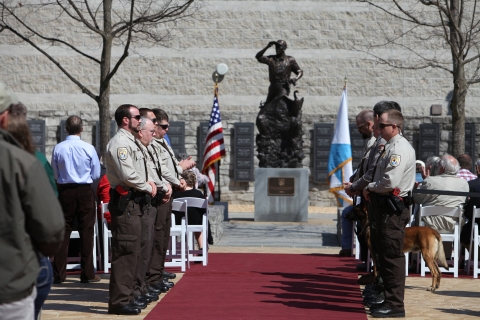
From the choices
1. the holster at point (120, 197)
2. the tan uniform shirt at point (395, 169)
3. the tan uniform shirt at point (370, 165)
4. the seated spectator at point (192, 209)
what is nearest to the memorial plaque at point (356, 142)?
the seated spectator at point (192, 209)

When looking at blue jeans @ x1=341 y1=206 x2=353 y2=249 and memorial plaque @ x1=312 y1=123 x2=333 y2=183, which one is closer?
blue jeans @ x1=341 y1=206 x2=353 y2=249

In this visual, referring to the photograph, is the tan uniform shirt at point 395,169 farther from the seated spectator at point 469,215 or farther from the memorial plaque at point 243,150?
the memorial plaque at point 243,150

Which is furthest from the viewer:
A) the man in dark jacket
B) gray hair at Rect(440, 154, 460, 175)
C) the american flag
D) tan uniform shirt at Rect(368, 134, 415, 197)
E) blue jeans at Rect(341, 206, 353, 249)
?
the american flag

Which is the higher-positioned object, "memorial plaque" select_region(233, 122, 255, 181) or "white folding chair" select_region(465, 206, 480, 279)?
"memorial plaque" select_region(233, 122, 255, 181)

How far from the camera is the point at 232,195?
2323 cm

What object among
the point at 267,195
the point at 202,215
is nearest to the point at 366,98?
the point at 267,195

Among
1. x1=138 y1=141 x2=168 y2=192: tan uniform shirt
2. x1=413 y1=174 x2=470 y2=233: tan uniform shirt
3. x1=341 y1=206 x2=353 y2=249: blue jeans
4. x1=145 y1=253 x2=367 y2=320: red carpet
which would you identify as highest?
x1=138 y1=141 x2=168 y2=192: tan uniform shirt

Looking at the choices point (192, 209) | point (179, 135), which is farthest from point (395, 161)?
point (179, 135)

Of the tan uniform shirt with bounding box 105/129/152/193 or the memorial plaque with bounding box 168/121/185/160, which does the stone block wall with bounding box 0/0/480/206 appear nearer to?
the memorial plaque with bounding box 168/121/185/160

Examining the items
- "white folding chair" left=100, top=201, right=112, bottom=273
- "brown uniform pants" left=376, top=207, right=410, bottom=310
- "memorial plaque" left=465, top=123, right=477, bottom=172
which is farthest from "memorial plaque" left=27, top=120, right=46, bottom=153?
"brown uniform pants" left=376, top=207, right=410, bottom=310

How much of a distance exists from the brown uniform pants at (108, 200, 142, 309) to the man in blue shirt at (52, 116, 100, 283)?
198 centimetres

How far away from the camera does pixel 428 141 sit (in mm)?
23016

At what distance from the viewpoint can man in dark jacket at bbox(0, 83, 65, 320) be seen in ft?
13.0

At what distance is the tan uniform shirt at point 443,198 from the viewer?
36.6 feet
